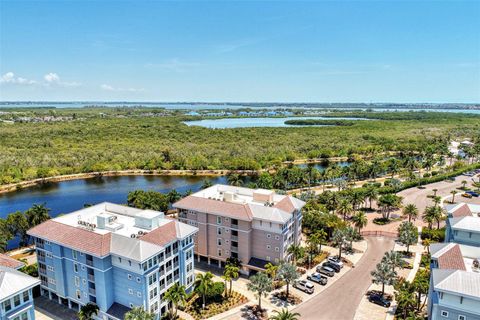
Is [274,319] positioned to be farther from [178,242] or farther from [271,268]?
[178,242]

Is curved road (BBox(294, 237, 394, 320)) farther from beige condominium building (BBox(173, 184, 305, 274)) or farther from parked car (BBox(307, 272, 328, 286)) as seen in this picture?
beige condominium building (BBox(173, 184, 305, 274))

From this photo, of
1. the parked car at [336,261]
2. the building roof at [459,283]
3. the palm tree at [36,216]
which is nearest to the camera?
the building roof at [459,283]

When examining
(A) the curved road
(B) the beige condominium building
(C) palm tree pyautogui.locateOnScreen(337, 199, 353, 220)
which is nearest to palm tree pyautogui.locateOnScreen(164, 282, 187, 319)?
(B) the beige condominium building

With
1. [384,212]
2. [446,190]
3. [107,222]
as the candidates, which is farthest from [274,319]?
[446,190]

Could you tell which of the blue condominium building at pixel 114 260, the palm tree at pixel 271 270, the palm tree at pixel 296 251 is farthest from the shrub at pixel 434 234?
the blue condominium building at pixel 114 260

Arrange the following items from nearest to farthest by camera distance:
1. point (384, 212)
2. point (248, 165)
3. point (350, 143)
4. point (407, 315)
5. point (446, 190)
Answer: point (407, 315)
point (384, 212)
point (446, 190)
point (248, 165)
point (350, 143)

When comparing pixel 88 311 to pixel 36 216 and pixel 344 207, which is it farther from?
pixel 344 207

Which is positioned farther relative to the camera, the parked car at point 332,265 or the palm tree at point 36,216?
the palm tree at point 36,216

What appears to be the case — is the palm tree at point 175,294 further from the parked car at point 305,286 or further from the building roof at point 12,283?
the parked car at point 305,286
